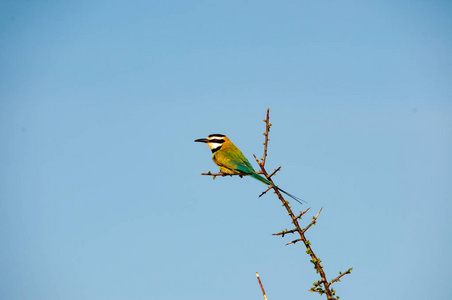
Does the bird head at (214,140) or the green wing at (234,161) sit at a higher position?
the bird head at (214,140)

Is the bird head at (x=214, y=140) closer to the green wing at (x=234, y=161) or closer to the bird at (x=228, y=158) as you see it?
the bird at (x=228, y=158)

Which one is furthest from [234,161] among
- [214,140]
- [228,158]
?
[214,140]

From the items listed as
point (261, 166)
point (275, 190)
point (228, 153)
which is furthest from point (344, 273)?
point (228, 153)

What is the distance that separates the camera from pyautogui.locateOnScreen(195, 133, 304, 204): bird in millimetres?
7461

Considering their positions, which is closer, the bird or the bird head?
the bird

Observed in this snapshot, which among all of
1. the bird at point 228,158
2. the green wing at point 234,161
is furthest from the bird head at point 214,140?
the green wing at point 234,161

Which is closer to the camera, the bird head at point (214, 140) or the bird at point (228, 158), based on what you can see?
the bird at point (228, 158)

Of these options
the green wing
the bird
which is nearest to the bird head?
the bird

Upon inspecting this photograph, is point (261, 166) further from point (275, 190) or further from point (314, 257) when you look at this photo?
point (314, 257)

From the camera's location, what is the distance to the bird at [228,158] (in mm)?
7461

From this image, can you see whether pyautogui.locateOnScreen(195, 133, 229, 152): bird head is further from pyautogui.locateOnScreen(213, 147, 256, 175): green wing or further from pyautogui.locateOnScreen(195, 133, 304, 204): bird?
pyautogui.locateOnScreen(213, 147, 256, 175): green wing

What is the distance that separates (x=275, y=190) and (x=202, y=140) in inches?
208

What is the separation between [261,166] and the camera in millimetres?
4254

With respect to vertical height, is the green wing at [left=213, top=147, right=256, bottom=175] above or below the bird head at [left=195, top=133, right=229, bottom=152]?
below
